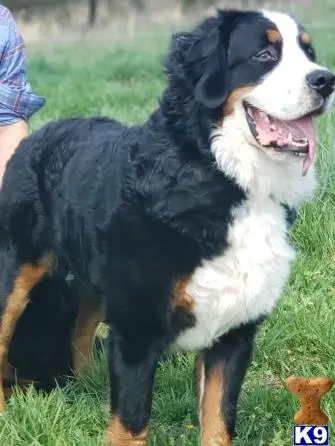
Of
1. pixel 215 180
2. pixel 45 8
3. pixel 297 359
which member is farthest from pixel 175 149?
pixel 45 8

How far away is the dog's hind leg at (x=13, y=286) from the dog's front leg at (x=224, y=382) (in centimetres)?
96

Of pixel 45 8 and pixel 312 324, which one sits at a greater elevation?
pixel 312 324

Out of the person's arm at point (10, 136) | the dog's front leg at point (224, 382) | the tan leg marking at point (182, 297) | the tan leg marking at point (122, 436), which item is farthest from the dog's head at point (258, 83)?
the person's arm at point (10, 136)

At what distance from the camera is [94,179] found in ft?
10.7

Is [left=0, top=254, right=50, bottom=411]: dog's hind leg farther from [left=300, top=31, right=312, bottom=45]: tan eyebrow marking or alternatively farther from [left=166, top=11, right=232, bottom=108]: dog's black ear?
[left=300, top=31, right=312, bottom=45]: tan eyebrow marking

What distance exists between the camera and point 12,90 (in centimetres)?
468

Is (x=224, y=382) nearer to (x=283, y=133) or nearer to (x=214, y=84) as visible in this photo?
(x=283, y=133)

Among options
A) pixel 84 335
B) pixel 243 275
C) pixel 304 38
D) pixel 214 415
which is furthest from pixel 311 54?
pixel 84 335

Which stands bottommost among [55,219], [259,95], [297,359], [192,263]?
[297,359]

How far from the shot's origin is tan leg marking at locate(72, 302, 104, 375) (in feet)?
13.4

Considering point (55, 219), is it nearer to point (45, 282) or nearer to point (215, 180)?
point (45, 282)

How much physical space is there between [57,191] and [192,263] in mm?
846

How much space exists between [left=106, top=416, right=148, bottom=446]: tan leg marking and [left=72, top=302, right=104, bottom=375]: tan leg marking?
92 centimetres

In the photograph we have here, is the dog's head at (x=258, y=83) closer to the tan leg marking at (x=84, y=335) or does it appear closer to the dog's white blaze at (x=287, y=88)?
the dog's white blaze at (x=287, y=88)
